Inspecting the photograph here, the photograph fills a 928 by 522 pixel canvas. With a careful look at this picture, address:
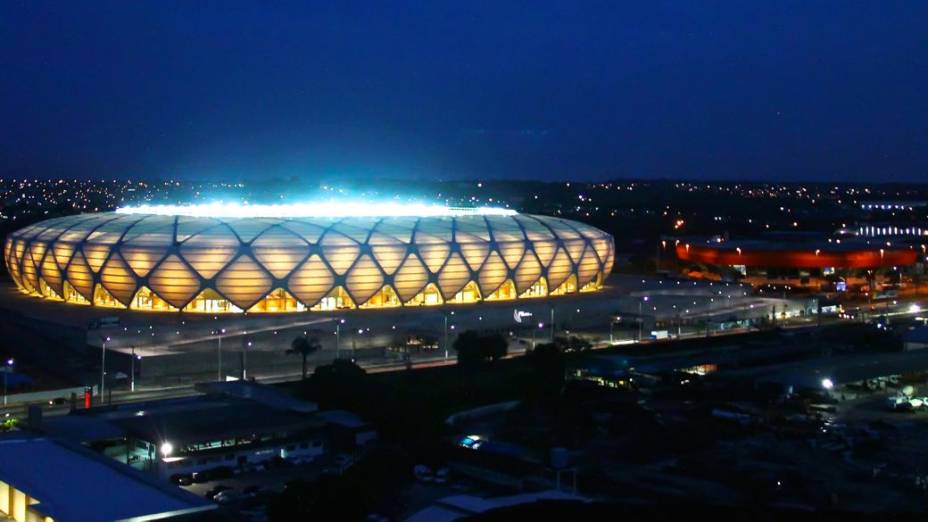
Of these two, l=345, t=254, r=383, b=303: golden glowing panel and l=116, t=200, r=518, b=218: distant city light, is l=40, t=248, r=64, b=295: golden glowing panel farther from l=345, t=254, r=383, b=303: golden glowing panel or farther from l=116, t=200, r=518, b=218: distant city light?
l=345, t=254, r=383, b=303: golden glowing panel

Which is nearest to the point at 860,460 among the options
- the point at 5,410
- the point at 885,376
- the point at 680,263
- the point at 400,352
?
the point at 885,376

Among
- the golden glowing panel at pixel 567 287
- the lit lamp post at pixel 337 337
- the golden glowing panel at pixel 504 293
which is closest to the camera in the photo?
the lit lamp post at pixel 337 337

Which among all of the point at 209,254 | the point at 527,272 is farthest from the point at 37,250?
the point at 527,272

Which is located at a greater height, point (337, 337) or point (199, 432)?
point (337, 337)

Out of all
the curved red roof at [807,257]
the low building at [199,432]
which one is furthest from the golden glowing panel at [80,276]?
the curved red roof at [807,257]

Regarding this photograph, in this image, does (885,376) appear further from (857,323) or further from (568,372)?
(857,323)

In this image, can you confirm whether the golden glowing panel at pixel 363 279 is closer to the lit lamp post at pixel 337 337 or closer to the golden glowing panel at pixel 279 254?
the golden glowing panel at pixel 279 254

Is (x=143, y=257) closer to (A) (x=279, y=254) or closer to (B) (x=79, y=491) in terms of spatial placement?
(A) (x=279, y=254)
